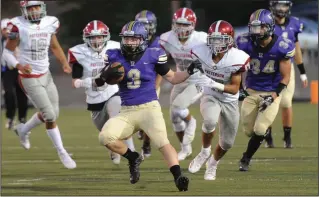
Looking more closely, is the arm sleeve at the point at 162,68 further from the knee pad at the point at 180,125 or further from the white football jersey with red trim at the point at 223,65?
the knee pad at the point at 180,125

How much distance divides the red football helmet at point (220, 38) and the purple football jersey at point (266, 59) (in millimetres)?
891

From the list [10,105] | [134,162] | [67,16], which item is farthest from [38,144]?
[67,16]

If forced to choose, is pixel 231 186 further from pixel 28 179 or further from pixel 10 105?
pixel 10 105

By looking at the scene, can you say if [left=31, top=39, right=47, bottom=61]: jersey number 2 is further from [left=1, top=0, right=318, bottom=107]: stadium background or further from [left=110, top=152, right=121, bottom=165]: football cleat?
[left=1, top=0, right=318, bottom=107]: stadium background

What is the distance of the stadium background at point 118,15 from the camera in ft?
62.1

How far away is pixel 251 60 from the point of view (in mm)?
10008

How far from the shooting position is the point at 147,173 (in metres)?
9.70

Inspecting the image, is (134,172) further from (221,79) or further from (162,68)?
(221,79)

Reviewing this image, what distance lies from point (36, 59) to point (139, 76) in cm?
245

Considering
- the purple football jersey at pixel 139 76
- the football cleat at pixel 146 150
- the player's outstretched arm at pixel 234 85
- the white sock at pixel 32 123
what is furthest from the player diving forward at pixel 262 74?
the white sock at pixel 32 123

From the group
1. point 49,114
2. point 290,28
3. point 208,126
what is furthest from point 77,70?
point 290,28

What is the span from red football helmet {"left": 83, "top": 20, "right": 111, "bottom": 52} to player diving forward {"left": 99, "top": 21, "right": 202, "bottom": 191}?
54.0 inches

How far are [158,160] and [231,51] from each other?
7.25 feet

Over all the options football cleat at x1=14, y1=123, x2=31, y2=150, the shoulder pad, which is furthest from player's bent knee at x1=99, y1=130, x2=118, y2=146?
football cleat at x1=14, y1=123, x2=31, y2=150
